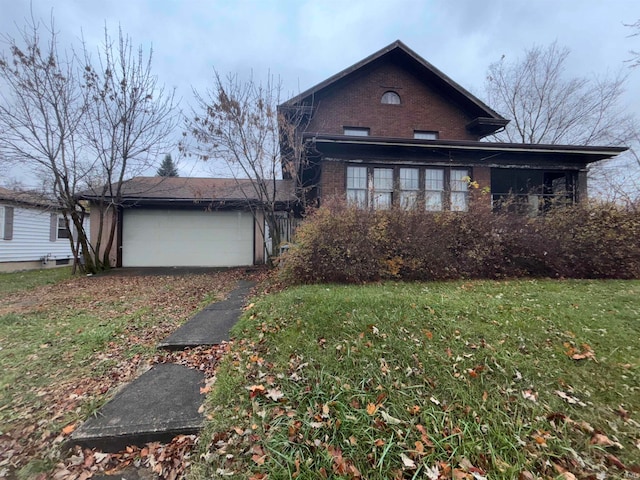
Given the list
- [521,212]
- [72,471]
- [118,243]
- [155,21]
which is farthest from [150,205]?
[521,212]

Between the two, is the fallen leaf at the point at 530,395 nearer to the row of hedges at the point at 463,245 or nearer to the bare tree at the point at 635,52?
the row of hedges at the point at 463,245

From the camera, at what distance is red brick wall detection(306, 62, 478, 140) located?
12875 mm

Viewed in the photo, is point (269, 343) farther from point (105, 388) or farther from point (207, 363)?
point (105, 388)

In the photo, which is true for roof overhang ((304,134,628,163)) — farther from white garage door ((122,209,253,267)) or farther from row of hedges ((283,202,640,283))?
white garage door ((122,209,253,267))

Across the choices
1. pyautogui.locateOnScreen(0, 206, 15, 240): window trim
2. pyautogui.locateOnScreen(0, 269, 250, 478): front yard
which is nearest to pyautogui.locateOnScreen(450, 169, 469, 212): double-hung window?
pyautogui.locateOnScreen(0, 269, 250, 478): front yard

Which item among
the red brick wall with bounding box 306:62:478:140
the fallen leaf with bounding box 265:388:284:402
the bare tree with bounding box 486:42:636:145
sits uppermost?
the bare tree with bounding box 486:42:636:145

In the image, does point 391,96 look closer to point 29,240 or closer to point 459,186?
point 459,186

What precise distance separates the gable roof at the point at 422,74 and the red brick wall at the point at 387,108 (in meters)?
0.36

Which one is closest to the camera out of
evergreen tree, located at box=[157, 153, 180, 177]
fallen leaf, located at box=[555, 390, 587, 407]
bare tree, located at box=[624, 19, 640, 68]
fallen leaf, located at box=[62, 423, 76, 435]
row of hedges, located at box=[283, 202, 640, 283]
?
fallen leaf, located at box=[62, 423, 76, 435]

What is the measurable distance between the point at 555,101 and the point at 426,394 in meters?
25.8

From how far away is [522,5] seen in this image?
1148 cm

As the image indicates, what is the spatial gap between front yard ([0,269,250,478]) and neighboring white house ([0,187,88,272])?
670 centimetres

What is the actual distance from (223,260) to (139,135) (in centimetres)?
554

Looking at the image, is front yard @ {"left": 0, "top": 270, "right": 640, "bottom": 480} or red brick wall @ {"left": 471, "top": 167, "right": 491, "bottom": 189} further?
red brick wall @ {"left": 471, "top": 167, "right": 491, "bottom": 189}
